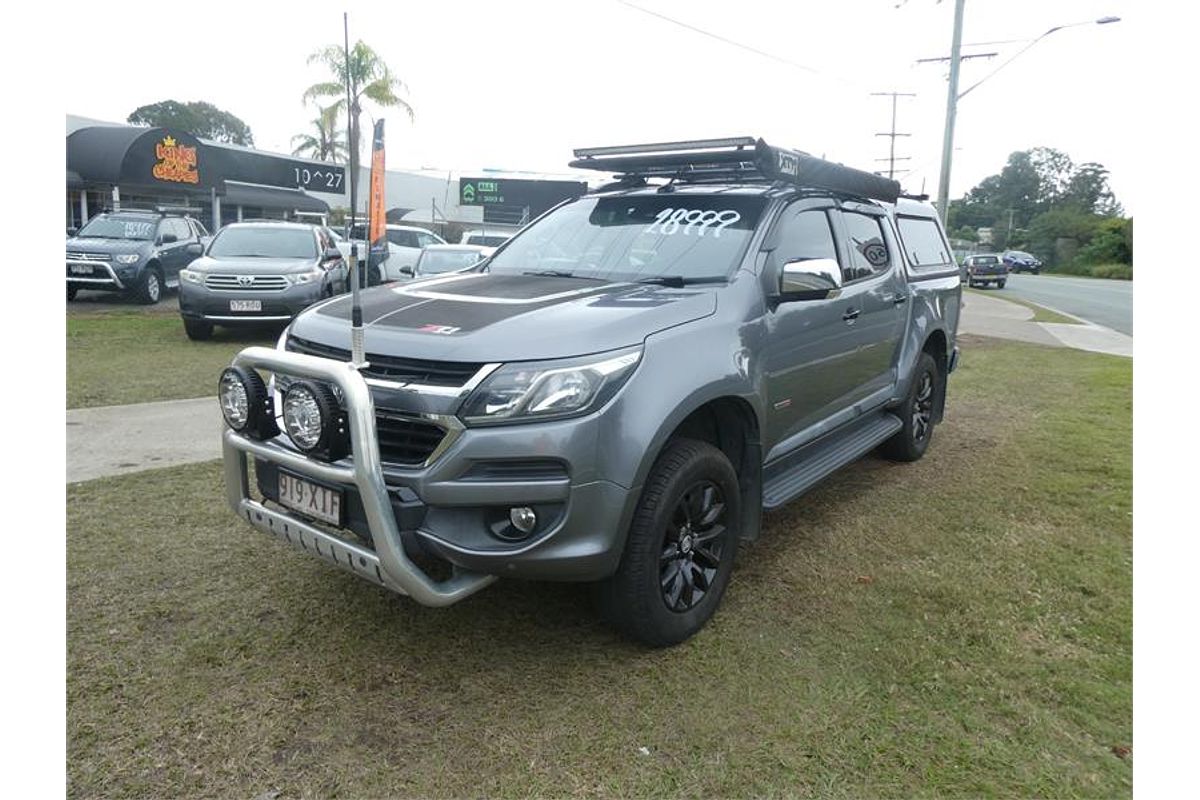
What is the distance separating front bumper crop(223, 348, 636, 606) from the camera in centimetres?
260

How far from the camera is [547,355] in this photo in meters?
2.72

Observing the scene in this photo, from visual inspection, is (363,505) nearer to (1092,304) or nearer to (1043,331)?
(1043,331)

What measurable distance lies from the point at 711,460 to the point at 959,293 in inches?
169

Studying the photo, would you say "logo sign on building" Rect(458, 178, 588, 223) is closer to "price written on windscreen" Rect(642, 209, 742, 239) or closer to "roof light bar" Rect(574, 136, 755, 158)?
"roof light bar" Rect(574, 136, 755, 158)

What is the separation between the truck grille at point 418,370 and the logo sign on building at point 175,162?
21646mm

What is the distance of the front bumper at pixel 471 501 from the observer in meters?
2.60

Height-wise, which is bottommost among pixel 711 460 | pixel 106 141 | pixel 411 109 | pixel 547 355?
pixel 711 460

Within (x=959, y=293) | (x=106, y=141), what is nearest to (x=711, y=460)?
(x=959, y=293)

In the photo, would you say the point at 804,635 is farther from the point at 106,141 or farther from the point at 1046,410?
the point at 106,141

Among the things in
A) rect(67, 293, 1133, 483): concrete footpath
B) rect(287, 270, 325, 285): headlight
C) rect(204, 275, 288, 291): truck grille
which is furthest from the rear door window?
rect(204, 275, 288, 291): truck grille

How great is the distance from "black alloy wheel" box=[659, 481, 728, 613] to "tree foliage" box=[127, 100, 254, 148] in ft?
199

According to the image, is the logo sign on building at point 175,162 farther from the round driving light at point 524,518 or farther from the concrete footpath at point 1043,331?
the round driving light at point 524,518

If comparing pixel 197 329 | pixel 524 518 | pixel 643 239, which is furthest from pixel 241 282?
pixel 524 518

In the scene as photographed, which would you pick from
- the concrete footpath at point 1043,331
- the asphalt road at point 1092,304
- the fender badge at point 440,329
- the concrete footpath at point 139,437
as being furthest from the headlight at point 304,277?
the asphalt road at point 1092,304
